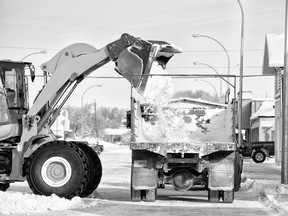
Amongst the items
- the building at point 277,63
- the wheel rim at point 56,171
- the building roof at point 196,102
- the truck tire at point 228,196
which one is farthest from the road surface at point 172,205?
the building at point 277,63

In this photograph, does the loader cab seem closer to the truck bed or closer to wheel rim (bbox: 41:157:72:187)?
wheel rim (bbox: 41:157:72:187)

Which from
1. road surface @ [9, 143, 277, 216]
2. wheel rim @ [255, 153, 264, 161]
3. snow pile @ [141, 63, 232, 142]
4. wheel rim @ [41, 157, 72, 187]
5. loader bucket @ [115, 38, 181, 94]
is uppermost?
loader bucket @ [115, 38, 181, 94]

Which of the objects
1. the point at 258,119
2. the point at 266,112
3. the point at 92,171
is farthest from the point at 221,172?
the point at 258,119

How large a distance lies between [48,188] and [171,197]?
132 inches

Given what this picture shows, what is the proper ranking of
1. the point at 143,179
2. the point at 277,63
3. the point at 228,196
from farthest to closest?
the point at 277,63
the point at 143,179
the point at 228,196

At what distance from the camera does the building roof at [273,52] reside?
39.8 metres

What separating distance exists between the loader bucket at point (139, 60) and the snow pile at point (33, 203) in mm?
3274

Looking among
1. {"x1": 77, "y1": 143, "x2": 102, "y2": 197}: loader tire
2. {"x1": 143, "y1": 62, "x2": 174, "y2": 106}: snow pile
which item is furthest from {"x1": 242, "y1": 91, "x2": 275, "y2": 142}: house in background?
{"x1": 77, "y1": 143, "x2": 102, "y2": 197}: loader tire

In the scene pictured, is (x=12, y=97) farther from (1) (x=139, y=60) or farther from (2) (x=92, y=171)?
(1) (x=139, y=60)

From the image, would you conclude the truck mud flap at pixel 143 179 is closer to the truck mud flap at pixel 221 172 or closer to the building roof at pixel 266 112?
the truck mud flap at pixel 221 172

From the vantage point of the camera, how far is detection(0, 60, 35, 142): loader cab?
18891 mm

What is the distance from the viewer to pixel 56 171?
17.6 m

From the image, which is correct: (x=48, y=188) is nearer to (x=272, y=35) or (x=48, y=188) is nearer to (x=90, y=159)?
(x=90, y=159)

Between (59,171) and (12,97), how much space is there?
8.45 ft
